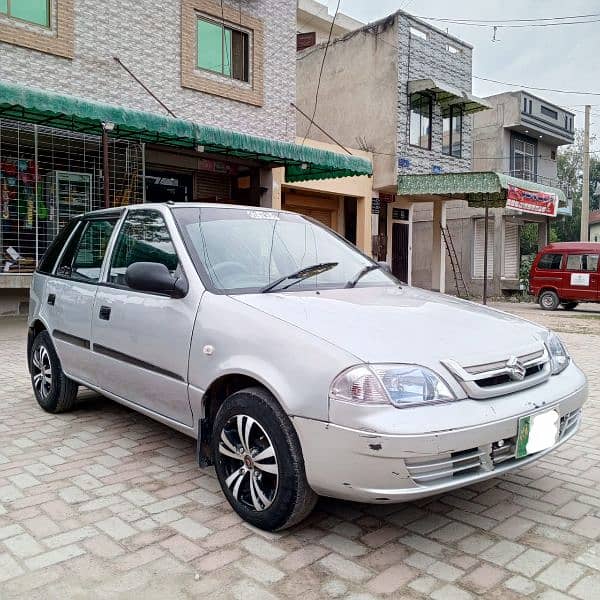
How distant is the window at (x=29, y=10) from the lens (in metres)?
10.4

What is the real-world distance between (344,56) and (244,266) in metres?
17.3

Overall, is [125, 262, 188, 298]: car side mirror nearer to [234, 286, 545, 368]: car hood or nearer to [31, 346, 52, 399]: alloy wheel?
[234, 286, 545, 368]: car hood

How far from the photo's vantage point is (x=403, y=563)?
2592 mm

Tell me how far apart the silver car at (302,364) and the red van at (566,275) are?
50.9 ft

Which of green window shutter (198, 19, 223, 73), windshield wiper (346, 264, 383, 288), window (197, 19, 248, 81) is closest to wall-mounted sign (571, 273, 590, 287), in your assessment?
window (197, 19, 248, 81)

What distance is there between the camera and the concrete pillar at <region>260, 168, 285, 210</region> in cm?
1447

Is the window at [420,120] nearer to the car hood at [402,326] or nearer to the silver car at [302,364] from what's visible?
the silver car at [302,364]

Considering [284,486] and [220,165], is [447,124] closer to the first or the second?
[220,165]

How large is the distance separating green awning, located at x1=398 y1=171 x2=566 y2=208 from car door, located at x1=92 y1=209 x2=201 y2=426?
12630 mm

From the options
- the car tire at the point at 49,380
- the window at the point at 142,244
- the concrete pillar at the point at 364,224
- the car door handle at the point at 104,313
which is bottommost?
the car tire at the point at 49,380

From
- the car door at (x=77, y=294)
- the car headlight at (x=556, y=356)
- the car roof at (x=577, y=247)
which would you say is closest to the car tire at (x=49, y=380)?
the car door at (x=77, y=294)

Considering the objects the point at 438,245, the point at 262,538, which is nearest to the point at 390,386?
the point at 262,538

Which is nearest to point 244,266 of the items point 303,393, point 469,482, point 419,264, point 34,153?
point 303,393

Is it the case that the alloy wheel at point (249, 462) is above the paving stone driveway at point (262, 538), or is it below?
above
